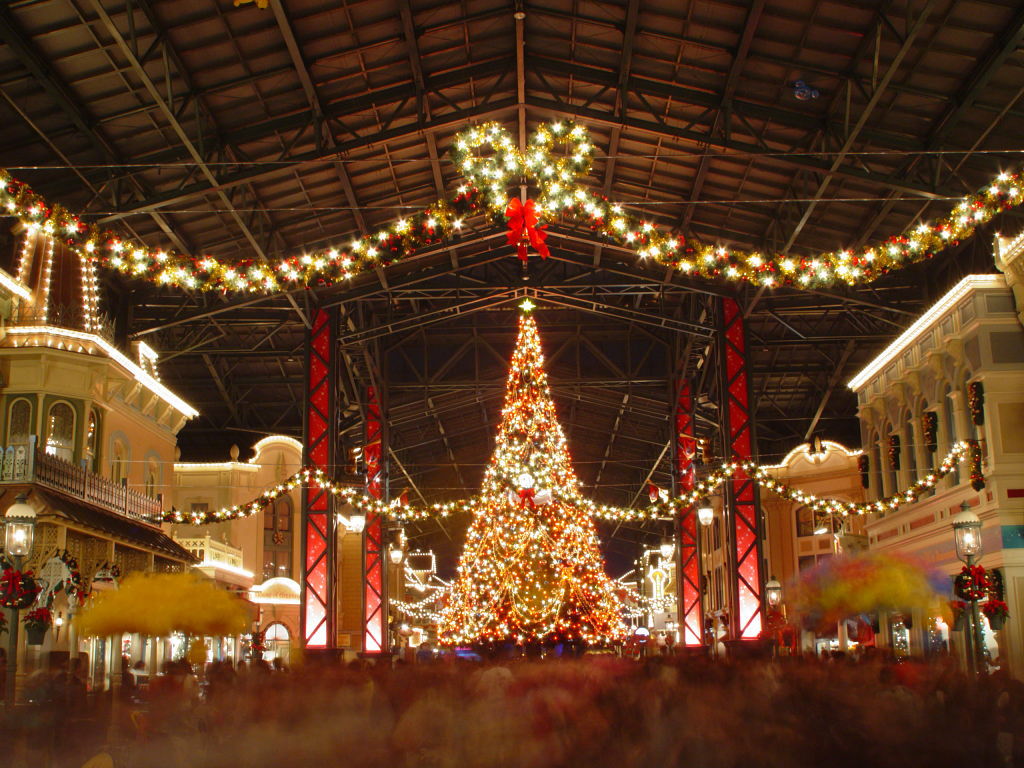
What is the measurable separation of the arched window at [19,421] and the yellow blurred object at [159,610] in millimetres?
4197

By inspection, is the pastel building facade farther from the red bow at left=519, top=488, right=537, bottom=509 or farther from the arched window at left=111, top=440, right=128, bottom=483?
the arched window at left=111, top=440, right=128, bottom=483

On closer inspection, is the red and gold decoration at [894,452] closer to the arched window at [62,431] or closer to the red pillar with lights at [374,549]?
the red pillar with lights at [374,549]

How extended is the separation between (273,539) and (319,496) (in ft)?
39.3

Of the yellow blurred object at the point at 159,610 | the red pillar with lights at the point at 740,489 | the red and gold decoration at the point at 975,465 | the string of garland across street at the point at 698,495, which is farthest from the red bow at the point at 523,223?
the red pillar with lights at the point at 740,489

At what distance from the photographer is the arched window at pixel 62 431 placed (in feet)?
78.5

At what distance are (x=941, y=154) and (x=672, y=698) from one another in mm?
18315

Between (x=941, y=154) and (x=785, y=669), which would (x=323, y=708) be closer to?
(x=785, y=669)

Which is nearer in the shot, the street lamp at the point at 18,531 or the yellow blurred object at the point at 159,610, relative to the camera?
the street lamp at the point at 18,531

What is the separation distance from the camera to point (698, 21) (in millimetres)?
20281

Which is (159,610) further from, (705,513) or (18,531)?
(705,513)

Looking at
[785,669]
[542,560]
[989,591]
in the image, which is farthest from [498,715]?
[542,560]

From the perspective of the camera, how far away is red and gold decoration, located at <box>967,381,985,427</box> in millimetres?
22953

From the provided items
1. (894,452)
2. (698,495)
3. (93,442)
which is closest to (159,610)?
(93,442)

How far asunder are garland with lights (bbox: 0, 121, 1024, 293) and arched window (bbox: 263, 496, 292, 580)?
25.2m
